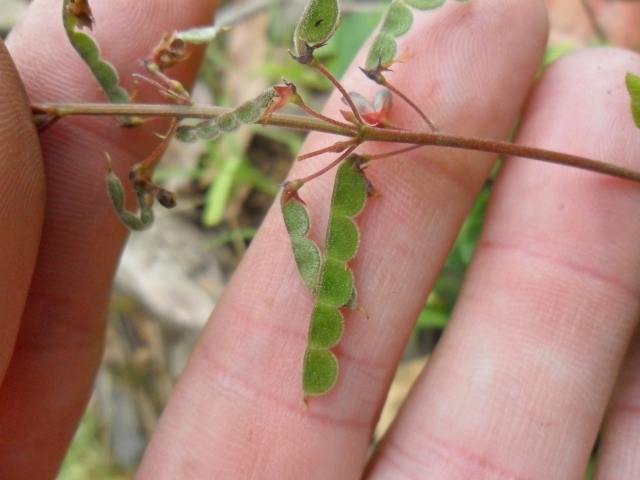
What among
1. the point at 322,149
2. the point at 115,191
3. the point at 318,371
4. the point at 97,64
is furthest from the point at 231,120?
the point at 318,371

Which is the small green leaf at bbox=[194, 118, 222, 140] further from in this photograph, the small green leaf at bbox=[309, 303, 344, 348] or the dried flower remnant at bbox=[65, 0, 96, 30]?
the small green leaf at bbox=[309, 303, 344, 348]

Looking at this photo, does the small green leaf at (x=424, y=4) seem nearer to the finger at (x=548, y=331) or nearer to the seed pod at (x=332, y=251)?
the seed pod at (x=332, y=251)

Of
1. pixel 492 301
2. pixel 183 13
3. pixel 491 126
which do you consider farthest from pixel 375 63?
pixel 492 301

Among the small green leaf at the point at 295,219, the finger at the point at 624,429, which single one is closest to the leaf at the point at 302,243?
the small green leaf at the point at 295,219

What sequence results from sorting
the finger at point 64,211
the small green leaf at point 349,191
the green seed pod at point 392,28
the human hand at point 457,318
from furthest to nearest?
the finger at point 64,211
the human hand at point 457,318
the green seed pod at point 392,28
the small green leaf at point 349,191

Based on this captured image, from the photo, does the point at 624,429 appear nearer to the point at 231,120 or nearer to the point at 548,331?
the point at 548,331

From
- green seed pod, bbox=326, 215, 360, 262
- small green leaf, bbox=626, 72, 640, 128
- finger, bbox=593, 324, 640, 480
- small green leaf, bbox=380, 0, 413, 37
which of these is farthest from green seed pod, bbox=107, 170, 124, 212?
finger, bbox=593, 324, 640, 480

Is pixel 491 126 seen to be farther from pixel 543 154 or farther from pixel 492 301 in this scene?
pixel 492 301
